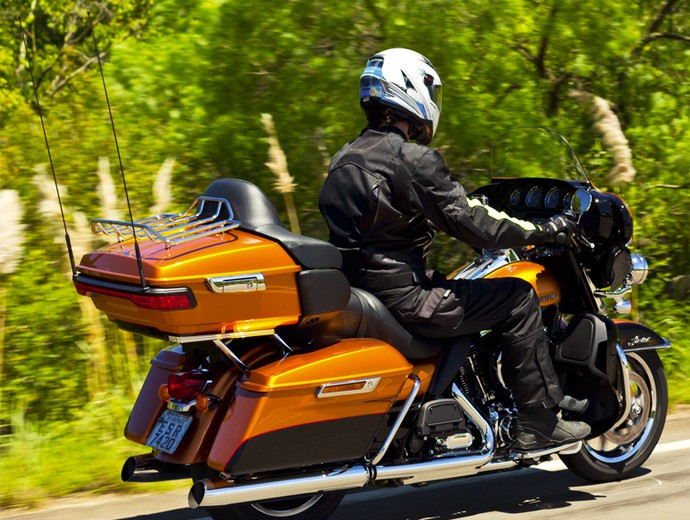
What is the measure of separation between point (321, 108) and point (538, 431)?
3.65 m

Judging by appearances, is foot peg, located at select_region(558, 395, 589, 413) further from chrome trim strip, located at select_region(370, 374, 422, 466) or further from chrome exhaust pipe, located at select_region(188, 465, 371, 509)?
chrome exhaust pipe, located at select_region(188, 465, 371, 509)

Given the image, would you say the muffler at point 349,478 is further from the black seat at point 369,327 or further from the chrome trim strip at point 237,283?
the chrome trim strip at point 237,283

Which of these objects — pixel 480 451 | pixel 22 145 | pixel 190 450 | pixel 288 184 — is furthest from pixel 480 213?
pixel 22 145

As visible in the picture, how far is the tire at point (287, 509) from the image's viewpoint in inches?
170

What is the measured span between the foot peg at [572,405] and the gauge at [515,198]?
1024 mm

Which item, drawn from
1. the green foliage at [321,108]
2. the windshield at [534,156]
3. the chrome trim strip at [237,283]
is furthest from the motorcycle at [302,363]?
the green foliage at [321,108]

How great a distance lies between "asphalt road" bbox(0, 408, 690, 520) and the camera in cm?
478

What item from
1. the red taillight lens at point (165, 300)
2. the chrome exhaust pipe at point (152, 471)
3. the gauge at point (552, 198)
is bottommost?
the chrome exhaust pipe at point (152, 471)

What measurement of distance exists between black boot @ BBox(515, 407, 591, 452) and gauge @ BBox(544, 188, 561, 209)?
3.41 feet

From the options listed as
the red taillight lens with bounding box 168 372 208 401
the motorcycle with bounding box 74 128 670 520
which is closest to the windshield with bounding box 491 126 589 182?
the motorcycle with bounding box 74 128 670 520

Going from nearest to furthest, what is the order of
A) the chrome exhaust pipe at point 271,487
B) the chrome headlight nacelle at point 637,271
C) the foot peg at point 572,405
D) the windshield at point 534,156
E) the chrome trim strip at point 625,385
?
the chrome exhaust pipe at point 271,487 → the foot peg at point 572,405 → the chrome trim strip at point 625,385 → the chrome headlight nacelle at point 637,271 → the windshield at point 534,156

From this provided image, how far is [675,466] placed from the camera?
17.7 ft

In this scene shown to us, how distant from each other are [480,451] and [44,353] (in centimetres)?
316

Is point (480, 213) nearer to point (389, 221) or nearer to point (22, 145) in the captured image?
point (389, 221)
